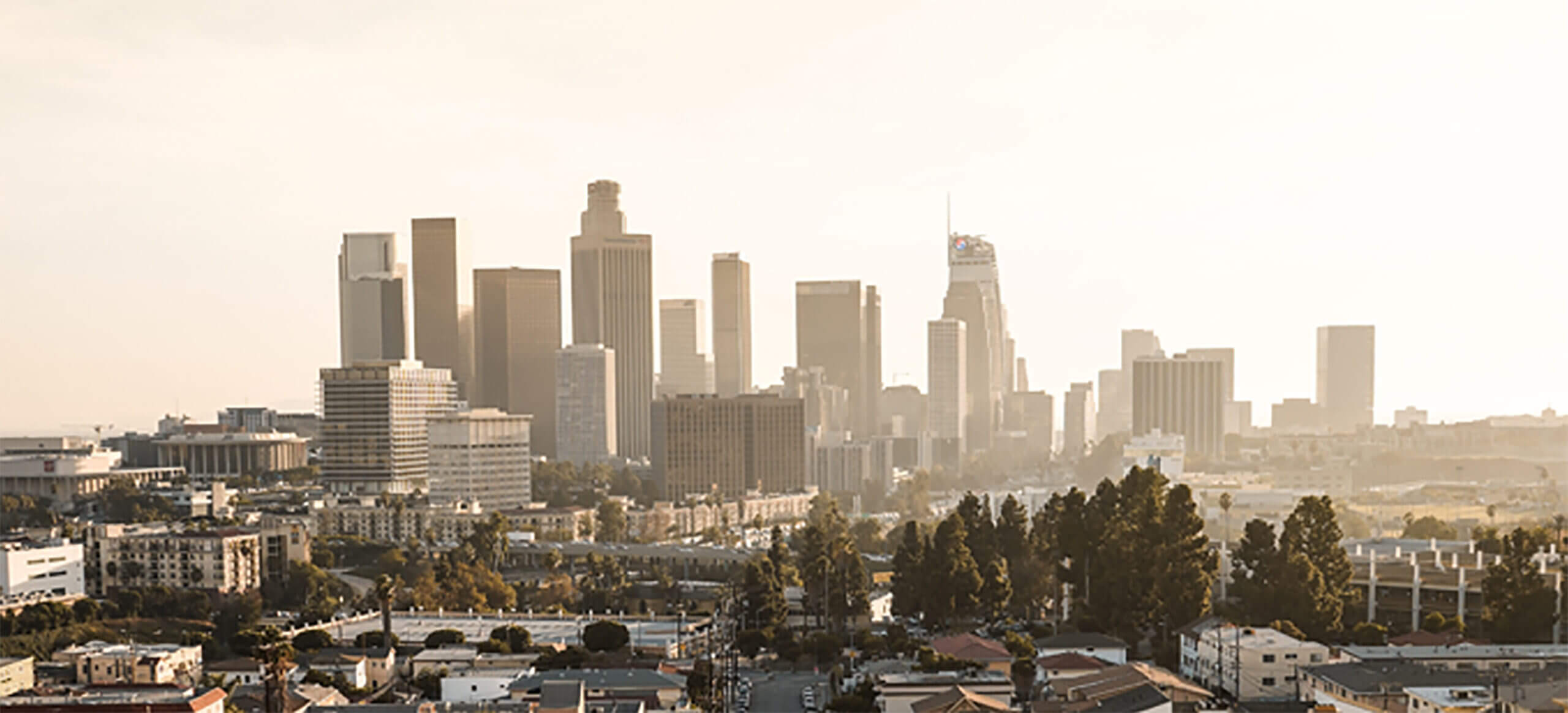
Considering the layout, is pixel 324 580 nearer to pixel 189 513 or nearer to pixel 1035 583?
pixel 189 513

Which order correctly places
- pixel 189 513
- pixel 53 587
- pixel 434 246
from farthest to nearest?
pixel 434 246
pixel 189 513
pixel 53 587

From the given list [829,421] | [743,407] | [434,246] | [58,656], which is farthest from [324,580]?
[829,421]

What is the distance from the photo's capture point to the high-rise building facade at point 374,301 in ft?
361

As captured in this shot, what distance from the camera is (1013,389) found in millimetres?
195625

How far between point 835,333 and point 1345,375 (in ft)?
207

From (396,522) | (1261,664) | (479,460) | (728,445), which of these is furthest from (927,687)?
(728,445)

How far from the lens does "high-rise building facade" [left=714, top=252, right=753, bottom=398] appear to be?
6373 inches

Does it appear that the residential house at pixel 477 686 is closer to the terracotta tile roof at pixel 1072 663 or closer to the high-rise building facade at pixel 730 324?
the terracotta tile roof at pixel 1072 663

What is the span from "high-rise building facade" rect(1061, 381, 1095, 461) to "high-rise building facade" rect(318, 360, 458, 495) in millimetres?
87850

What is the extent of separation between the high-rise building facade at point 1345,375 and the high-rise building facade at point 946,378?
1779 inches

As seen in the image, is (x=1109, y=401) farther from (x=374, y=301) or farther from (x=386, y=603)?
(x=386, y=603)

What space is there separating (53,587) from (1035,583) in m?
31.4

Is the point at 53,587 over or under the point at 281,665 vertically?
under

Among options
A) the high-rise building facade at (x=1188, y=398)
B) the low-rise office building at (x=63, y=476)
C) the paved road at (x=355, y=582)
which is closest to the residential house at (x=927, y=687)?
the paved road at (x=355, y=582)
